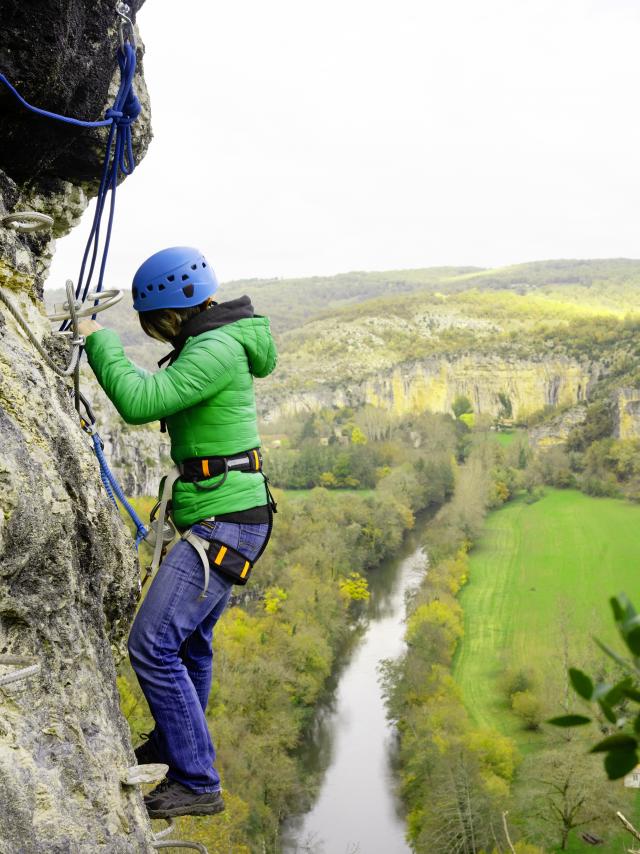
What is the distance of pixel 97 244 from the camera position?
360 centimetres

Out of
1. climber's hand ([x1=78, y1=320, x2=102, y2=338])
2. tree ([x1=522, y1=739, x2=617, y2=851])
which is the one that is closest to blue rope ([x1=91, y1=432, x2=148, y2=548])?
climber's hand ([x1=78, y1=320, x2=102, y2=338])

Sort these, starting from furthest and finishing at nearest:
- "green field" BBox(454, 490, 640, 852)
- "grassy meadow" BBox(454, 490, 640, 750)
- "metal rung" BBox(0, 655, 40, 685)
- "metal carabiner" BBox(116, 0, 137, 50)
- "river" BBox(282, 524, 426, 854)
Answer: "grassy meadow" BBox(454, 490, 640, 750) < "green field" BBox(454, 490, 640, 852) < "river" BBox(282, 524, 426, 854) < "metal carabiner" BBox(116, 0, 137, 50) < "metal rung" BBox(0, 655, 40, 685)

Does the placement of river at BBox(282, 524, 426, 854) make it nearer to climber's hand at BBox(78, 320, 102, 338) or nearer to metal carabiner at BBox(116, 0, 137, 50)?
climber's hand at BBox(78, 320, 102, 338)

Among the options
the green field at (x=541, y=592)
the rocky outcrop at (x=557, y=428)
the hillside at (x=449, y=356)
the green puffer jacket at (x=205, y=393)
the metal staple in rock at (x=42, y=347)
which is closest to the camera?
the metal staple in rock at (x=42, y=347)

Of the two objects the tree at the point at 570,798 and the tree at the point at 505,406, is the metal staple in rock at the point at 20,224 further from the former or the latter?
the tree at the point at 505,406

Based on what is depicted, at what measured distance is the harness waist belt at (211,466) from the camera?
328cm

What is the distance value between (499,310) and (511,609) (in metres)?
112

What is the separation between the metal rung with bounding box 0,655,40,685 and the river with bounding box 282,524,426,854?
2351 cm

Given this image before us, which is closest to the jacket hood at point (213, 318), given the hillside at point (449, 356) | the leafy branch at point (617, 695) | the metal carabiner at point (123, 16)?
the metal carabiner at point (123, 16)

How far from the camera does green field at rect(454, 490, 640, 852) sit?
35.2 meters

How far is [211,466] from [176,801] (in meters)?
1.35

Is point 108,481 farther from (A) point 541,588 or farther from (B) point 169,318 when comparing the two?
(A) point 541,588

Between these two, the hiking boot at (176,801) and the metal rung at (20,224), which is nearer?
the metal rung at (20,224)

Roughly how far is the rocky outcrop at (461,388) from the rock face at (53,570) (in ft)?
322
